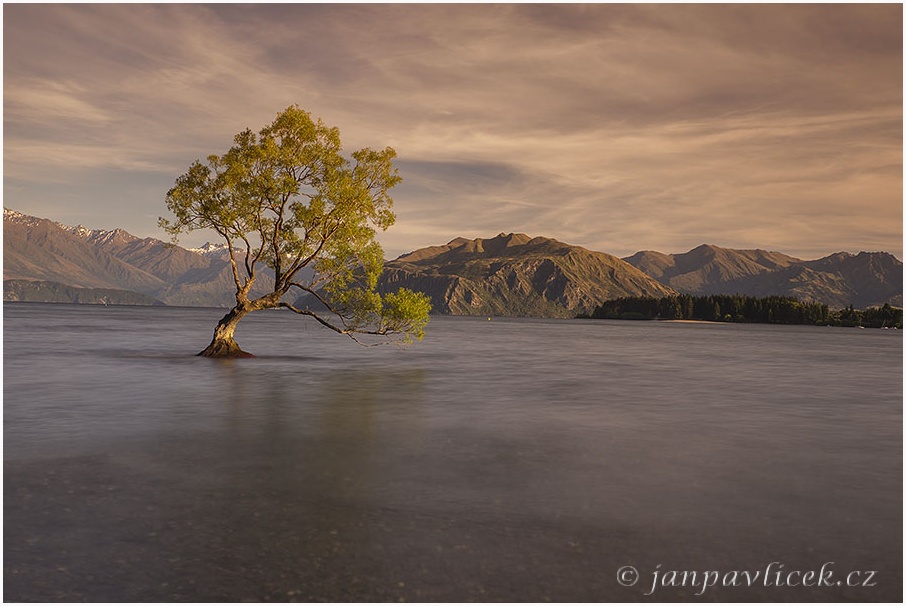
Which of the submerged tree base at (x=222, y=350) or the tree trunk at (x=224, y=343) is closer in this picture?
the tree trunk at (x=224, y=343)

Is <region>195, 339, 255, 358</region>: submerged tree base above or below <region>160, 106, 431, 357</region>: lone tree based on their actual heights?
below

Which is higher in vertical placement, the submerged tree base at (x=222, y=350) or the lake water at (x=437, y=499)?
the lake water at (x=437, y=499)

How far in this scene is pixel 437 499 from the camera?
16.3m

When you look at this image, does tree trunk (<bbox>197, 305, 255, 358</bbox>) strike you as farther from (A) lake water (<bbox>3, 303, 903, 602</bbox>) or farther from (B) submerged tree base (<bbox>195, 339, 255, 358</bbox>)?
(A) lake water (<bbox>3, 303, 903, 602</bbox>)

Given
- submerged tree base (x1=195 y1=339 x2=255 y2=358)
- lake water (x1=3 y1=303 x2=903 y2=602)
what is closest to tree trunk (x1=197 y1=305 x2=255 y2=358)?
submerged tree base (x1=195 y1=339 x2=255 y2=358)

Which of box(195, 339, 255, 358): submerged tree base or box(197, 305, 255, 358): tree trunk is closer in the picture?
box(197, 305, 255, 358): tree trunk

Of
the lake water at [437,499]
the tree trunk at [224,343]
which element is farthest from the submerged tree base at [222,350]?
the lake water at [437,499]

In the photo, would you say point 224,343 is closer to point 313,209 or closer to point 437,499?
point 313,209

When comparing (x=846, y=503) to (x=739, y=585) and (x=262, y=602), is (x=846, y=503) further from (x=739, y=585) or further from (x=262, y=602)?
(x=262, y=602)

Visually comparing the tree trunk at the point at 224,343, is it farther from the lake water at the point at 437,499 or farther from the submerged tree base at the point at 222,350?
the lake water at the point at 437,499

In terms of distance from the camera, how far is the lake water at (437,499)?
36.8ft

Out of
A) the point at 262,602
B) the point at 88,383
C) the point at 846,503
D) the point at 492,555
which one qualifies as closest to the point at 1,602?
the point at 262,602

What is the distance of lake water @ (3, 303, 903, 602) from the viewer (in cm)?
1121

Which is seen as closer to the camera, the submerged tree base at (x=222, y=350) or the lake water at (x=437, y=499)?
the lake water at (x=437, y=499)
